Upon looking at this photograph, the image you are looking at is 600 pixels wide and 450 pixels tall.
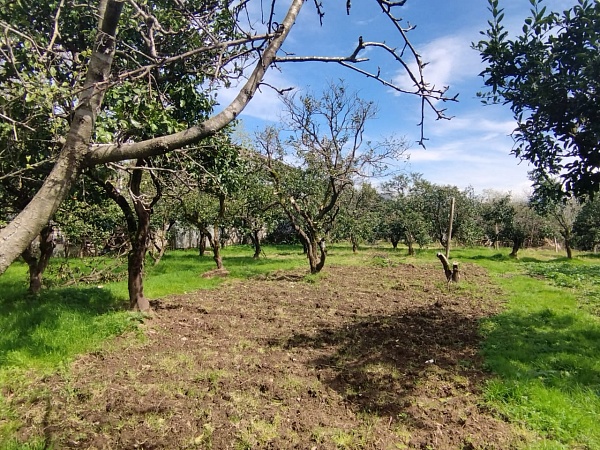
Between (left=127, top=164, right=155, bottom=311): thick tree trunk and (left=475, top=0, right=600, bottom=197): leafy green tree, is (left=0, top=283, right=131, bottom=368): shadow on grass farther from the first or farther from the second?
(left=475, top=0, right=600, bottom=197): leafy green tree

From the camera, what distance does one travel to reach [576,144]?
16.7ft

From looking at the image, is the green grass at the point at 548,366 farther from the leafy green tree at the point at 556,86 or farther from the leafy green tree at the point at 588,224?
the leafy green tree at the point at 588,224

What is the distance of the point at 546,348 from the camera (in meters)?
6.14

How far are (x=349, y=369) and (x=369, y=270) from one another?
11.2m

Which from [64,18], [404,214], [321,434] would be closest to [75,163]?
[321,434]

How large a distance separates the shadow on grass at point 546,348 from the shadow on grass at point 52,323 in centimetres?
646

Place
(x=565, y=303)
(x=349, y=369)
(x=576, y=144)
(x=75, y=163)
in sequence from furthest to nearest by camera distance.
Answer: (x=565, y=303)
(x=349, y=369)
(x=576, y=144)
(x=75, y=163)

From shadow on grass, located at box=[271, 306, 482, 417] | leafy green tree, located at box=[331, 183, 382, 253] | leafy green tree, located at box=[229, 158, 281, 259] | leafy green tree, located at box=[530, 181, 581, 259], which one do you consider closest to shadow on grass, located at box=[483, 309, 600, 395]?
shadow on grass, located at box=[271, 306, 482, 417]

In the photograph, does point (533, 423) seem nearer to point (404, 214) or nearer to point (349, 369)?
point (349, 369)

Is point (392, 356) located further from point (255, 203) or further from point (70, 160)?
point (255, 203)

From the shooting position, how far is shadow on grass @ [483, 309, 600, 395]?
193 inches

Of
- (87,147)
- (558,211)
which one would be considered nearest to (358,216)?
(558,211)

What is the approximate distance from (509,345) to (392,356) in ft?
7.00

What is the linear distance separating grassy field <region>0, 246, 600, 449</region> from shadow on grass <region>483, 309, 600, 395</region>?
0.5 inches
